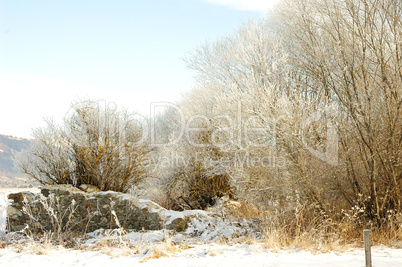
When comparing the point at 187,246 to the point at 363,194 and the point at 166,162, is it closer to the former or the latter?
the point at 363,194

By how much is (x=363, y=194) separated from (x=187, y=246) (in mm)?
3538

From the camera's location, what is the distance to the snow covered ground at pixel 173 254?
5.04 meters

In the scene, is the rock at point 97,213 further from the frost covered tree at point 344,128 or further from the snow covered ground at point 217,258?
the frost covered tree at point 344,128

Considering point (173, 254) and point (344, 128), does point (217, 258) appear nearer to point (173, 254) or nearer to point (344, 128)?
point (173, 254)

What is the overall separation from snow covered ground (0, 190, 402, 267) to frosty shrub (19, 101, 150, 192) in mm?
2221

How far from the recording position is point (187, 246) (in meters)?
6.09

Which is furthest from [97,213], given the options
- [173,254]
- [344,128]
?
[344,128]

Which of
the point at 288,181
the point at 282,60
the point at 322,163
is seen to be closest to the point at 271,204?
the point at 288,181

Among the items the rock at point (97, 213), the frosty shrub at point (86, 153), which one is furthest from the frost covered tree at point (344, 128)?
the frosty shrub at point (86, 153)

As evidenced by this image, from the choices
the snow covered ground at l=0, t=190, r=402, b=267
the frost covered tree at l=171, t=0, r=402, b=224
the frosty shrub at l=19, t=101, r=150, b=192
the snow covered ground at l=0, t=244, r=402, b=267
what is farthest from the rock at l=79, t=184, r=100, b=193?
the frost covered tree at l=171, t=0, r=402, b=224

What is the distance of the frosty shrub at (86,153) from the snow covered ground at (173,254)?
2221 millimetres

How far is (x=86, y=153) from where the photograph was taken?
8.48 meters

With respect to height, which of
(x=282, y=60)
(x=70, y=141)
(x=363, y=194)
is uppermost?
(x=282, y=60)

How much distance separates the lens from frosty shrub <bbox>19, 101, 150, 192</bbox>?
8562 millimetres
